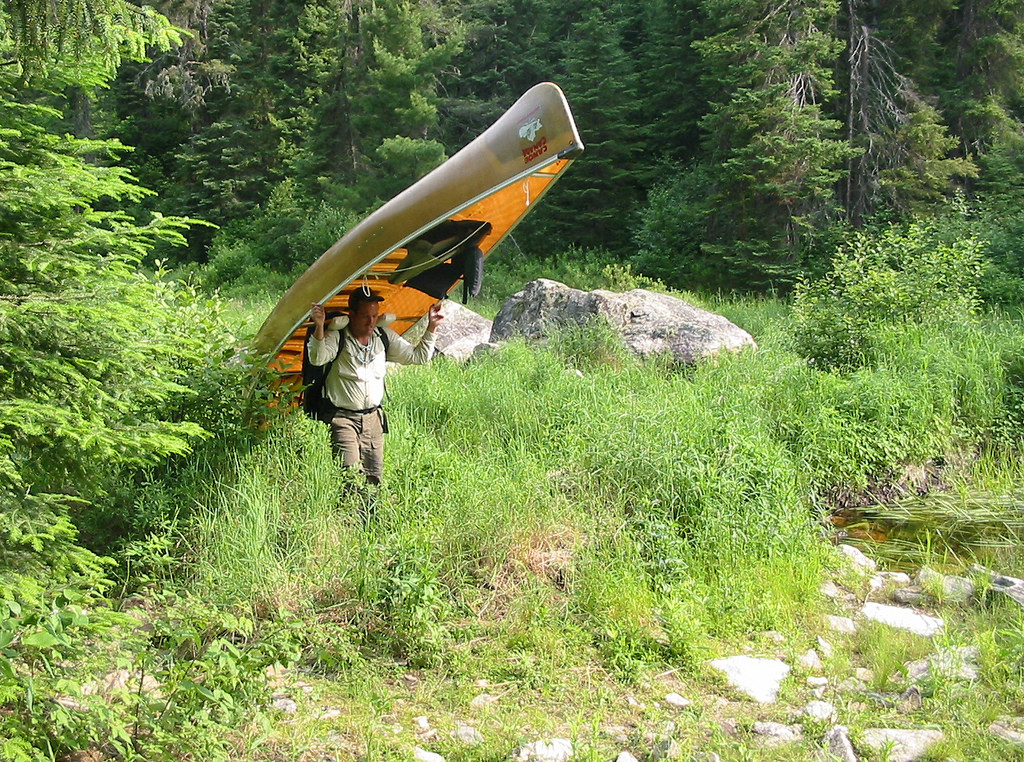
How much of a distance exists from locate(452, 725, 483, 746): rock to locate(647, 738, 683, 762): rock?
0.73 metres

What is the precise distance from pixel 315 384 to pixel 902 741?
3.79 metres

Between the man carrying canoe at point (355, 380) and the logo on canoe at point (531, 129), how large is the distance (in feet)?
4.67

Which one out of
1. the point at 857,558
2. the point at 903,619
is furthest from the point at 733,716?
the point at 857,558

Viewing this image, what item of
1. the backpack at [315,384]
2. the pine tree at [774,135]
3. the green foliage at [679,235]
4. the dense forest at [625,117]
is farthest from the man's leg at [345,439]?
→ the green foliage at [679,235]

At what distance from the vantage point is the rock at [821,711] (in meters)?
3.92

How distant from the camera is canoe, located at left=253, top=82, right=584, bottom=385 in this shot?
15.5 feet

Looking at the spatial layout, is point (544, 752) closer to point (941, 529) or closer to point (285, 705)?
point (285, 705)

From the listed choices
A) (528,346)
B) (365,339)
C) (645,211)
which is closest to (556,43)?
(645,211)

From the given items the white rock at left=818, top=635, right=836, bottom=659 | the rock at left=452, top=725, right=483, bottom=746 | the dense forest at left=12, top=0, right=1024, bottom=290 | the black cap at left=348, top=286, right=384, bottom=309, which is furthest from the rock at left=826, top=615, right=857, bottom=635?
the dense forest at left=12, top=0, right=1024, bottom=290

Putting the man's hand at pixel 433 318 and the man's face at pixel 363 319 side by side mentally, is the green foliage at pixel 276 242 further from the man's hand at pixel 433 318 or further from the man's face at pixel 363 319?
the man's face at pixel 363 319

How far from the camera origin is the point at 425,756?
3.60 m

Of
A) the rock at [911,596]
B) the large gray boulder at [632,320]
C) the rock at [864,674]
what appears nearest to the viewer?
the rock at [864,674]

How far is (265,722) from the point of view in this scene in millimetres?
3250

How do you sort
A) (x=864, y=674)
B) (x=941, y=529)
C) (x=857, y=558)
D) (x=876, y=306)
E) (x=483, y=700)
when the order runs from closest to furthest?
(x=483, y=700) → (x=864, y=674) → (x=857, y=558) → (x=941, y=529) → (x=876, y=306)
